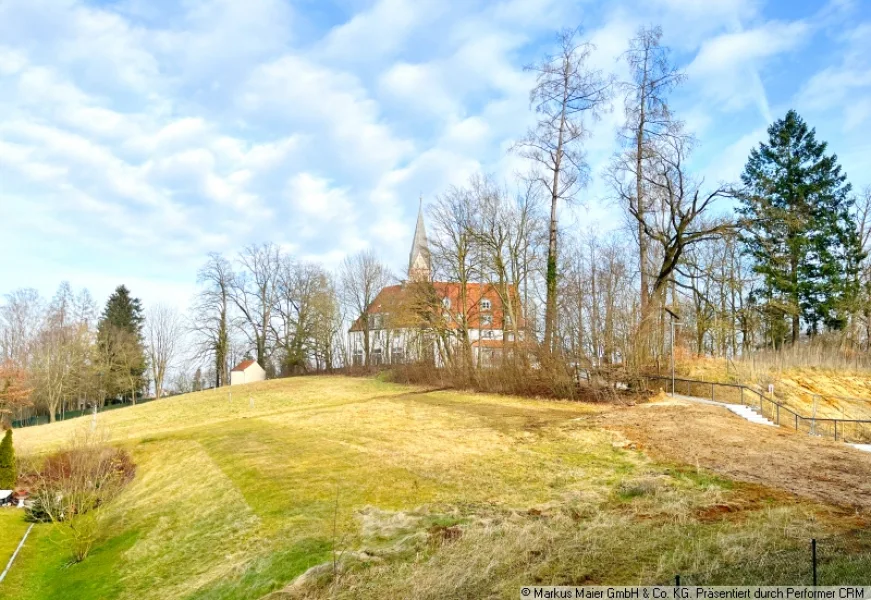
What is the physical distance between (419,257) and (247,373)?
20335mm

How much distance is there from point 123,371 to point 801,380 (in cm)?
5154

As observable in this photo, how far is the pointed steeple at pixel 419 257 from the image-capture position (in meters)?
34.4

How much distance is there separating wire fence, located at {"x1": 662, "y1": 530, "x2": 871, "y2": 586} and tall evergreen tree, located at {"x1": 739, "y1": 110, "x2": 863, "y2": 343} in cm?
2600

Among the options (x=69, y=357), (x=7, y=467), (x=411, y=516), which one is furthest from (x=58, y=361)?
(x=411, y=516)

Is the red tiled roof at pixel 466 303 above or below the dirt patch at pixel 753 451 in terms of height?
above

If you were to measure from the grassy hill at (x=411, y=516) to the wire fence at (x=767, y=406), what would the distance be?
423cm

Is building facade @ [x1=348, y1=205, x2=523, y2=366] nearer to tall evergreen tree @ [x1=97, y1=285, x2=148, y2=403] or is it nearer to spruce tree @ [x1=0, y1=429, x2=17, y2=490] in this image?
spruce tree @ [x1=0, y1=429, x2=17, y2=490]

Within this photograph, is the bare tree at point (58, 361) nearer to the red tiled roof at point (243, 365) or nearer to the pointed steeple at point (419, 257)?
the red tiled roof at point (243, 365)

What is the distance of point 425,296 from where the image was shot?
32656 millimetres

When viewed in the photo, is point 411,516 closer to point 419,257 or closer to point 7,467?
point 7,467

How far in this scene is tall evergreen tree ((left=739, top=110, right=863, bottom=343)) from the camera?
29484 millimetres

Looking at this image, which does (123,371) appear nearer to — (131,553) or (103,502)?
(103,502)

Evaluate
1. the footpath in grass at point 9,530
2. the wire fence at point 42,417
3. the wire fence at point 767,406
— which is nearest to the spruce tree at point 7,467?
the footpath in grass at point 9,530

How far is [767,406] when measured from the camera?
1912 centimetres
